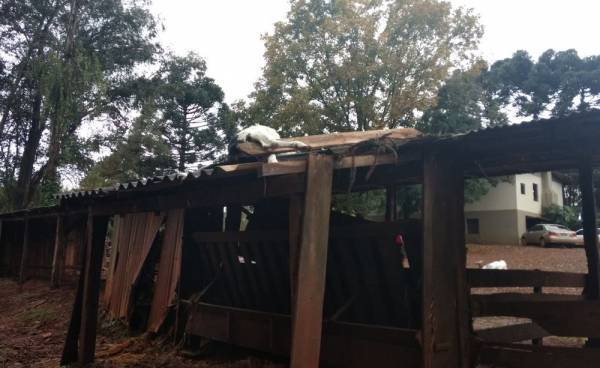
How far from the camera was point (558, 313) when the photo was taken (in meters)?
4.92

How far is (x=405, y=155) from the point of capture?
4.42 meters

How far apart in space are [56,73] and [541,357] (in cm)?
2023

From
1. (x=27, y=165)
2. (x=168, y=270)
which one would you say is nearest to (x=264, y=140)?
(x=168, y=270)

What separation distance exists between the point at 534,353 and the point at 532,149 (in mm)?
1895

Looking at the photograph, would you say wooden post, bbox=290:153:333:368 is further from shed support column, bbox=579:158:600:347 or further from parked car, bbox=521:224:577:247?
parked car, bbox=521:224:577:247

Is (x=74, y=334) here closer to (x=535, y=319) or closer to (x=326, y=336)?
(x=326, y=336)

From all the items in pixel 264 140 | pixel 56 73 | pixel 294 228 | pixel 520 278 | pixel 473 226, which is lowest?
pixel 520 278

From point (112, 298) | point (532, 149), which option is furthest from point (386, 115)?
point (532, 149)

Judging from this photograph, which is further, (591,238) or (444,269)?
(591,238)

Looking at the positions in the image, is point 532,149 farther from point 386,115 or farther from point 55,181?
point 55,181

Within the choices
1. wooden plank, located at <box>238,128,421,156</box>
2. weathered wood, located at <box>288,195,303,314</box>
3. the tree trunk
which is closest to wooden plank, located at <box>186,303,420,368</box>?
weathered wood, located at <box>288,195,303,314</box>

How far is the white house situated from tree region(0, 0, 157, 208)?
63.6 feet

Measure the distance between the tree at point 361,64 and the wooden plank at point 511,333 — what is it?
14183 millimetres

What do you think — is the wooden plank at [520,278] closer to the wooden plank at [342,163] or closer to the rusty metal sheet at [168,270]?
the wooden plank at [342,163]
